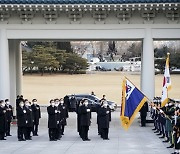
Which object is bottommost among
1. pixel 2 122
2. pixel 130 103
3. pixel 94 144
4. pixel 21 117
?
pixel 94 144

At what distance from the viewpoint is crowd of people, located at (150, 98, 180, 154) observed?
13758 mm

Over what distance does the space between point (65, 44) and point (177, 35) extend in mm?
52639

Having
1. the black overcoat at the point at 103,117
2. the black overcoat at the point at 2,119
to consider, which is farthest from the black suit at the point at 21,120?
the black overcoat at the point at 103,117

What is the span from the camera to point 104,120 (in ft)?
58.4

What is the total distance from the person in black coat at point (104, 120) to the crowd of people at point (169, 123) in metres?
1.99

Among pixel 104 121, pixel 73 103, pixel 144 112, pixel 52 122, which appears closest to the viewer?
pixel 52 122

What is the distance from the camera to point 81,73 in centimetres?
7081

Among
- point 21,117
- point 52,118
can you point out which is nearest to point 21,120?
point 21,117

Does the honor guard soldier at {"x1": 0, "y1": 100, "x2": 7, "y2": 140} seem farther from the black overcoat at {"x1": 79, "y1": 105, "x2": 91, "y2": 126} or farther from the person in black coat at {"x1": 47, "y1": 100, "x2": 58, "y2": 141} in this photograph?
the black overcoat at {"x1": 79, "y1": 105, "x2": 91, "y2": 126}

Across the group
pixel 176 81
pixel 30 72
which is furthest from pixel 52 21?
pixel 30 72

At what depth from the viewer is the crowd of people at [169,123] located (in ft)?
45.1

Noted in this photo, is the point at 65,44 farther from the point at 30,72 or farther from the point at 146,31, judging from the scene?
the point at 146,31

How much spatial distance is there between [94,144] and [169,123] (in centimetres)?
289

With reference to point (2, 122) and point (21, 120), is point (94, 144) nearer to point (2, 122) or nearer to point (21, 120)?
point (21, 120)
